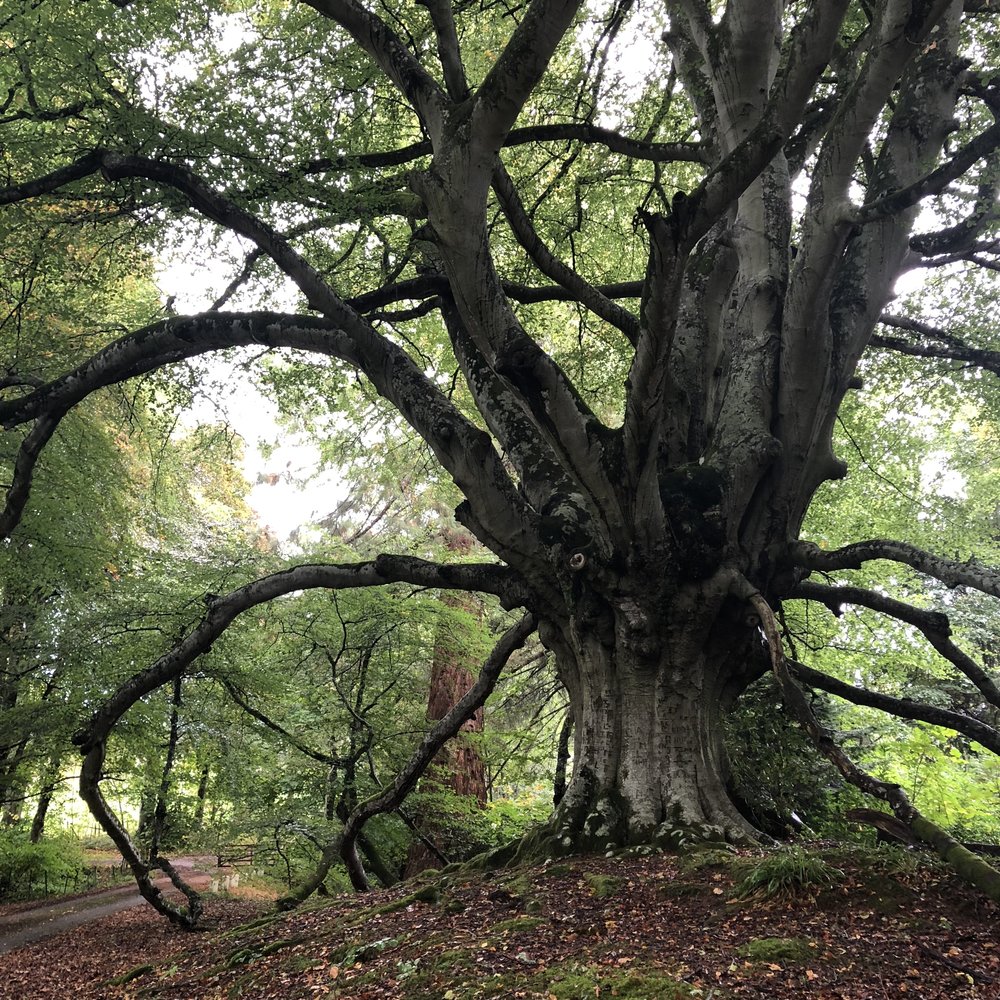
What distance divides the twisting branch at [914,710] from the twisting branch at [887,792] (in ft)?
3.39

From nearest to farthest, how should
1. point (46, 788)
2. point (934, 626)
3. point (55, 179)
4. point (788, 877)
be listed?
point (788, 877)
point (934, 626)
point (55, 179)
point (46, 788)

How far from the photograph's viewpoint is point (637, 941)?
2688 millimetres

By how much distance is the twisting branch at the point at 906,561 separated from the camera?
3.52 meters

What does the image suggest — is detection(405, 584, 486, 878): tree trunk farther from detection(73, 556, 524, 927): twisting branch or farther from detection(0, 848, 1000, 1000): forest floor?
detection(0, 848, 1000, 1000): forest floor

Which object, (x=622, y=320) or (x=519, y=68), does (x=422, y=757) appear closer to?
(x=622, y=320)

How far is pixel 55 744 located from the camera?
27.0 ft

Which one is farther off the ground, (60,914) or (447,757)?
(447,757)

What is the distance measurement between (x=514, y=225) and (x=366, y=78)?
8.10 feet

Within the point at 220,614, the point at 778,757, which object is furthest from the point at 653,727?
the point at 220,614

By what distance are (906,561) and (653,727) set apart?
1741mm

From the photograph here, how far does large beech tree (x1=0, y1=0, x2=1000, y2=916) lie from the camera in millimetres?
3646

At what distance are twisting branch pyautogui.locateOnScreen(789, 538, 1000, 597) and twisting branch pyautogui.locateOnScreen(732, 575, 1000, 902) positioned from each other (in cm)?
73

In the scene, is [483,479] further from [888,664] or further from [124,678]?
[888,664]

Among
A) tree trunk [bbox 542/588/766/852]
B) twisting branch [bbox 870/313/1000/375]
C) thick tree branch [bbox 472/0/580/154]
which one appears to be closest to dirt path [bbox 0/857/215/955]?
tree trunk [bbox 542/588/766/852]
